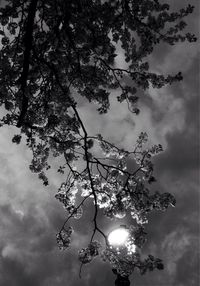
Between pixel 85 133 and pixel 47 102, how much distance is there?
246cm

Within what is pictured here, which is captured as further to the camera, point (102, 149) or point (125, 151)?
point (102, 149)

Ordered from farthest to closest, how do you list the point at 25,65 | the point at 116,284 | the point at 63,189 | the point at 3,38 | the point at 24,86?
the point at 63,189
the point at 3,38
the point at 24,86
the point at 25,65
the point at 116,284

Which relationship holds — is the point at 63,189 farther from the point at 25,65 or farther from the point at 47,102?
the point at 25,65

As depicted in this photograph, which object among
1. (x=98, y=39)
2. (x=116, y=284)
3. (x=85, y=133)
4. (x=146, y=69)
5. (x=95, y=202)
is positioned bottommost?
(x=116, y=284)

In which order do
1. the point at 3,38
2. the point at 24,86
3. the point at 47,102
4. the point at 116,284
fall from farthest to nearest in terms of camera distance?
the point at 47,102, the point at 3,38, the point at 24,86, the point at 116,284

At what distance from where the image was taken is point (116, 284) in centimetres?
791

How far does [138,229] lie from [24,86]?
6.80 m

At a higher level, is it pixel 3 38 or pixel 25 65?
pixel 3 38

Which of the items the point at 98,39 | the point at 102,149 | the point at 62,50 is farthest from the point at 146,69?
the point at 102,149

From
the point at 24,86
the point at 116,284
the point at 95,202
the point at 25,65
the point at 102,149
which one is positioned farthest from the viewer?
the point at 102,149

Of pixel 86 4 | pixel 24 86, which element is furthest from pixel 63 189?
pixel 86 4

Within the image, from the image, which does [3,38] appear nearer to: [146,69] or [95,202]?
[146,69]

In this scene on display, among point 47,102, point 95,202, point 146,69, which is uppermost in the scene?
point 146,69

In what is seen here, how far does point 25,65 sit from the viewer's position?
9.20 meters
